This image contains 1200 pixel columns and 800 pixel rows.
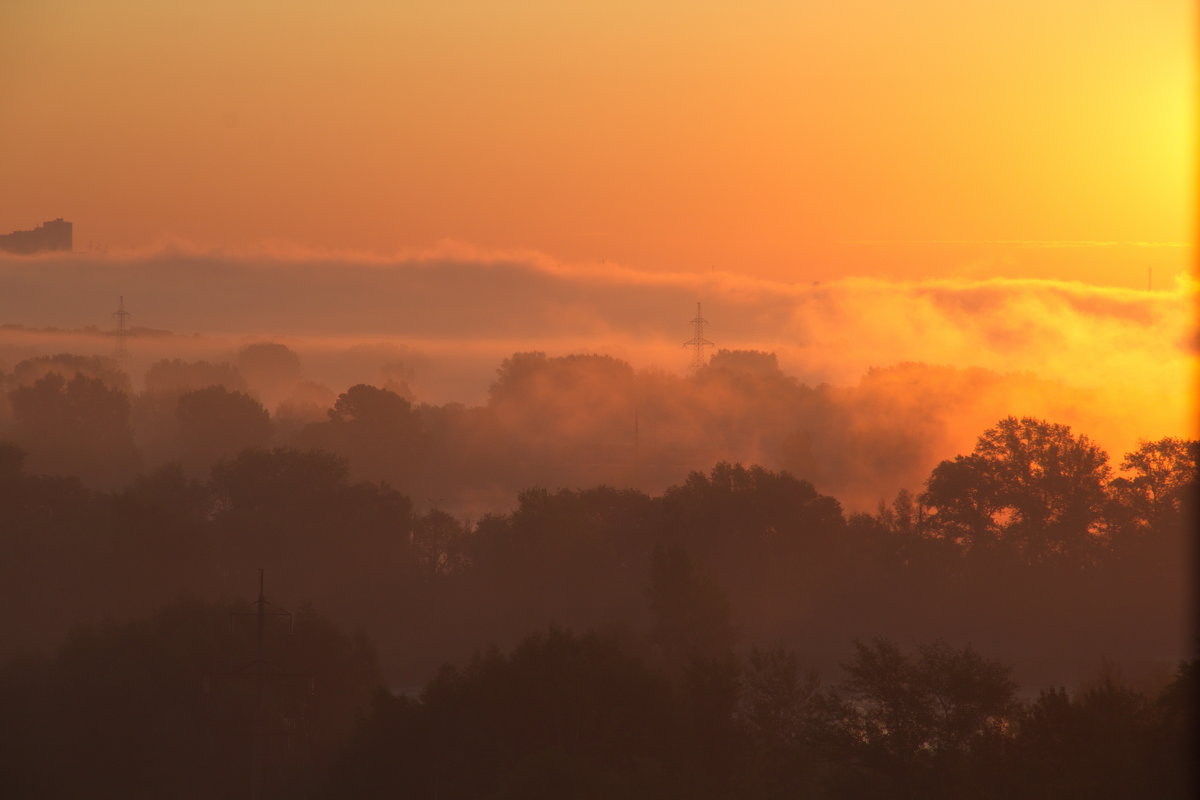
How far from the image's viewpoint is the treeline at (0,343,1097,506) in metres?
132

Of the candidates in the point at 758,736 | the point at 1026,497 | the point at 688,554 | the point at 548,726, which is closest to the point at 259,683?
the point at 548,726

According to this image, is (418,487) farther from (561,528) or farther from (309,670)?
(309,670)

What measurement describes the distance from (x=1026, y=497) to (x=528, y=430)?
317ft

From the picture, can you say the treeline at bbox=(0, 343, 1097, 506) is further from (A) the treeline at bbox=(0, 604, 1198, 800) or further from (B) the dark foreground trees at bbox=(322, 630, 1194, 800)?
(B) the dark foreground trees at bbox=(322, 630, 1194, 800)

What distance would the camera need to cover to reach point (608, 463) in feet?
535

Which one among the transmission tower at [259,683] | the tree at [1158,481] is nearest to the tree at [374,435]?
the tree at [1158,481]

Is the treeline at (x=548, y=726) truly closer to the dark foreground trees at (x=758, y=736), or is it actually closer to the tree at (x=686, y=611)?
the dark foreground trees at (x=758, y=736)

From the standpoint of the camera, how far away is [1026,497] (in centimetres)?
8494

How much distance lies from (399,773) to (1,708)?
14.6m

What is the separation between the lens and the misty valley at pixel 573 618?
40562mm

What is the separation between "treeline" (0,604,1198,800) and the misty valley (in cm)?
9

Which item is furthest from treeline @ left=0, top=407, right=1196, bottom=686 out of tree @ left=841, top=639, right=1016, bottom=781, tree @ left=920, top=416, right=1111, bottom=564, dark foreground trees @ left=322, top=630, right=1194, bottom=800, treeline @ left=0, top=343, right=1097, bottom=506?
treeline @ left=0, top=343, right=1097, bottom=506

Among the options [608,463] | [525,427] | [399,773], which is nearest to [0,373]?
[525,427]

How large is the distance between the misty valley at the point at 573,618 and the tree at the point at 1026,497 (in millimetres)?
154
